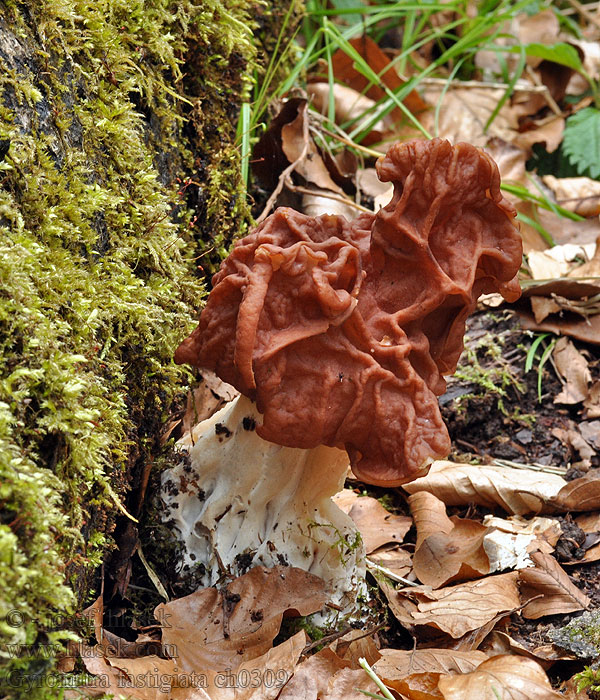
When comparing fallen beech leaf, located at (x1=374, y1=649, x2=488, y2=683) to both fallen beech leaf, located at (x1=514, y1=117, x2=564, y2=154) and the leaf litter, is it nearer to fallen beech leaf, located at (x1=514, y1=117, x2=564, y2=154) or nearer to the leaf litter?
the leaf litter

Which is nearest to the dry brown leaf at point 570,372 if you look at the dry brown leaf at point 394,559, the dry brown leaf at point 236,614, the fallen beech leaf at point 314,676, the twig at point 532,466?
the twig at point 532,466

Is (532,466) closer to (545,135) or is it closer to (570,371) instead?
(570,371)

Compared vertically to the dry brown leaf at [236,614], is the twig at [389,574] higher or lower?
lower

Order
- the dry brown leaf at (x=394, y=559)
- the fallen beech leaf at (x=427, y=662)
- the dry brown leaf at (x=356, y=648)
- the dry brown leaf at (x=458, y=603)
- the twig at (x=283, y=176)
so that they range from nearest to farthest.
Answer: the fallen beech leaf at (x=427, y=662) < the dry brown leaf at (x=356, y=648) < the dry brown leaf at (x=458, y=603) < the dry brown leaf at (x=394, y=559) < the twig at (x=283, y=176)

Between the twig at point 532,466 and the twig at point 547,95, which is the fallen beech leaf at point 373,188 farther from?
the twig at point 547,95

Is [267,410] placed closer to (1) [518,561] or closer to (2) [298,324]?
(2) [298,324]

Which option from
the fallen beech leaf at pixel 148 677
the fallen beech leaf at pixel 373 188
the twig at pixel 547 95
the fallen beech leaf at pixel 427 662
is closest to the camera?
the fallen beech leaf at pixel 148 677

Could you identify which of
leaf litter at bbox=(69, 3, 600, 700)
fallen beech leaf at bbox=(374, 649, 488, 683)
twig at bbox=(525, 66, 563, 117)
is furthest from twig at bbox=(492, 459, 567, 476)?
twig at bbox=(525, 66, 563, 117)

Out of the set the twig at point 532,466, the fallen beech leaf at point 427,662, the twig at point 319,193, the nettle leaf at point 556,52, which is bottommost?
the twig at point 532,466
